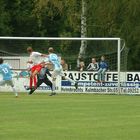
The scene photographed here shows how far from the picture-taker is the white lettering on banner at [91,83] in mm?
33562

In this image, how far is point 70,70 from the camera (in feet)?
113

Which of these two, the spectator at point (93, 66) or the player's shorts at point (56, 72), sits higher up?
the spectator at point (93, 66)

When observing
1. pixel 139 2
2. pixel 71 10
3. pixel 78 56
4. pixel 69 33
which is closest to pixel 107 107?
pixel 78 56

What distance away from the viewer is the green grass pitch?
14313mm

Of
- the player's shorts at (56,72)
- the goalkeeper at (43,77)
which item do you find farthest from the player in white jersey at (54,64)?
the goalkeeper at (43,77)

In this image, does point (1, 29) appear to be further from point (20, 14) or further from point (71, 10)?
point (71, 10)

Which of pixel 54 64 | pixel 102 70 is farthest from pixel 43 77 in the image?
pixel 102 70

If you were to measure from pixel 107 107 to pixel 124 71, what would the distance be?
38.9 ft

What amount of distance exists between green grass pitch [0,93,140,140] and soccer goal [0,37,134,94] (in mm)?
10230

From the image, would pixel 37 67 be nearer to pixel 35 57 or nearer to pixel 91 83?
pixel 35 57

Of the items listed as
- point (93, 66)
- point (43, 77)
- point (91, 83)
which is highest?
point (93, 66)

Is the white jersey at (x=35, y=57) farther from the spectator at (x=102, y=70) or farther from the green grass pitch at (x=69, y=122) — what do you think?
the green grass pitch at (x=69, y=122)

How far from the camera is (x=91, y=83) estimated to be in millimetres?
33812

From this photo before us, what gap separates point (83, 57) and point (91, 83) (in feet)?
9.27
